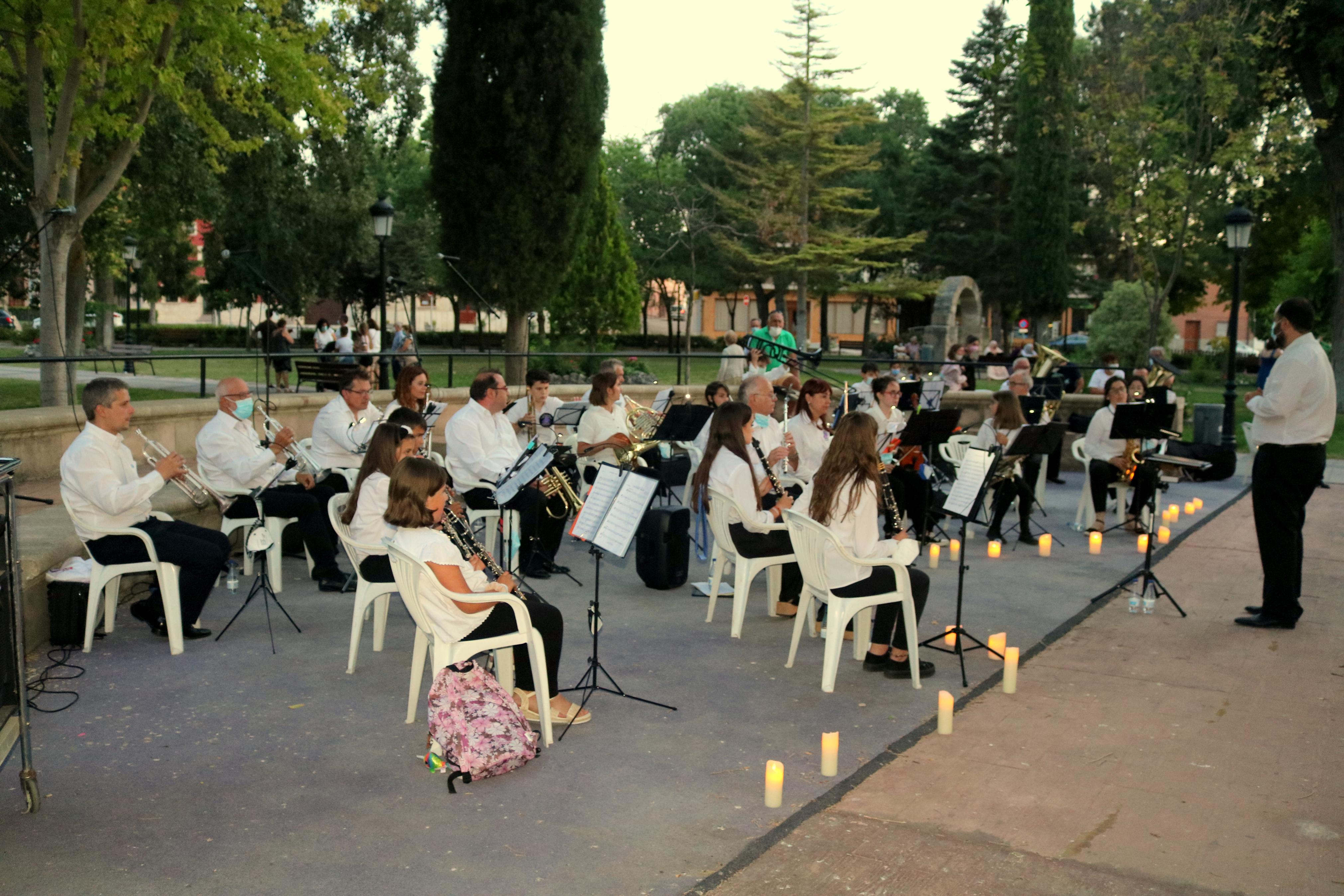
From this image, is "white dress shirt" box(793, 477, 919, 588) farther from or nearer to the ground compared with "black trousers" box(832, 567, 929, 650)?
A: farther from the ground

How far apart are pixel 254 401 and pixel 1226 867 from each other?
25.6 ft

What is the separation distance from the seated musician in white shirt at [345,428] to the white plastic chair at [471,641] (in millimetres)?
3892

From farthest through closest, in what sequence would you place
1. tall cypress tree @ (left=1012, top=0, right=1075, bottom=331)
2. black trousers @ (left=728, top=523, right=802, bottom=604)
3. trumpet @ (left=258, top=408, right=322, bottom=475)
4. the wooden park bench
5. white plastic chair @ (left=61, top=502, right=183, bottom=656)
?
tall cypress tree @ (left=1012, top=0, right=1075, bottom=331)
the wooden park bench
trumpet @ (left=258, top=408, right=322, bottom=475)
black trousers @ (left=728, top=523, right=802, bottom=604)
white plastic chair @ (left=61, top=502, right=183, bottom=656)

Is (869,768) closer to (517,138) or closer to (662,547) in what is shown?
(662,547)

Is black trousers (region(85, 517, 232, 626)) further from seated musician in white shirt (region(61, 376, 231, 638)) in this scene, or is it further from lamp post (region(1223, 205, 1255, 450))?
lamp post (region(1223, 205, 1255, 450))

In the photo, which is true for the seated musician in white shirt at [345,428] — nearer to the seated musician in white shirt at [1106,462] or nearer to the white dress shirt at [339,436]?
the white dress shirt at [339,436]

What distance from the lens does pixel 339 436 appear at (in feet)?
30.1

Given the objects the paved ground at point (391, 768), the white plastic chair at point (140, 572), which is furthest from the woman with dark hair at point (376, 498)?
the white plastic chair at point (140, 572)

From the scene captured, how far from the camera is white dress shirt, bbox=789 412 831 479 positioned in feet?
29.7

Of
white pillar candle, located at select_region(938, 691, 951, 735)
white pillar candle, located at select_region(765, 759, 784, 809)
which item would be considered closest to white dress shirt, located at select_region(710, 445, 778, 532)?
white pillar candle, located at select_region(938, 691, 951, 735)

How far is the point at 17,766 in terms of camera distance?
502 cm

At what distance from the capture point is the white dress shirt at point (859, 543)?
6266 millimetres

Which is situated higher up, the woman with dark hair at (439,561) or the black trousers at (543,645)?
the woman with dark hair at (439,561)

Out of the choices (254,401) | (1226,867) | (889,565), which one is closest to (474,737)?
(889,565)
